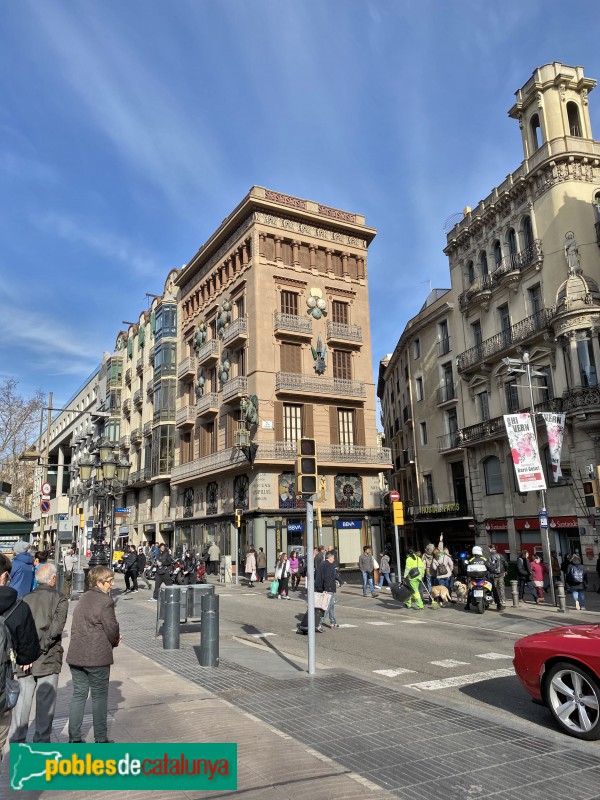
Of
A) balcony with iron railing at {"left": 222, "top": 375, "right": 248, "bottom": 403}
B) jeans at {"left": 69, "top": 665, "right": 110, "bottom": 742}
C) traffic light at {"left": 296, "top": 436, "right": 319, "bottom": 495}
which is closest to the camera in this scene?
jeans at {"left": 69, "top": 665, "right": 110, "bottom": 742}

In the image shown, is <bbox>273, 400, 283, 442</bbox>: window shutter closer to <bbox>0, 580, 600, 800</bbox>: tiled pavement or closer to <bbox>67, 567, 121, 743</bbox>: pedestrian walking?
<bbox>0, 580, 600, 800</bbox>: tiled pavement

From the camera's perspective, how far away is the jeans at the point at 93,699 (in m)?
5.41

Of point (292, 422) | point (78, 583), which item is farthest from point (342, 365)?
point (78, 583)

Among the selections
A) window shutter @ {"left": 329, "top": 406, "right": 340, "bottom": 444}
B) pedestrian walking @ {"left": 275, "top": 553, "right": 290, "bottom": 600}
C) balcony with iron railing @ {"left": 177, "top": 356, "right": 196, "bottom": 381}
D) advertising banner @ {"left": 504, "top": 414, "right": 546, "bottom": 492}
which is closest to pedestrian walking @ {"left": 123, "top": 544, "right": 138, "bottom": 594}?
pedestrian walking @ {"left": 275, "top": 553, "right": 290, "bottom": 600}

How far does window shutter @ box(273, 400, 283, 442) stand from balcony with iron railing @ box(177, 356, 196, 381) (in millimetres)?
10291

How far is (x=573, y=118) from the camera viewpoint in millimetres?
31141

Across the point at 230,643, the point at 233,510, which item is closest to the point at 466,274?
the point at 233,510

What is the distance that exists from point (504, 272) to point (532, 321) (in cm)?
330

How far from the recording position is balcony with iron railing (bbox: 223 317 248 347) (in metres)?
35.5

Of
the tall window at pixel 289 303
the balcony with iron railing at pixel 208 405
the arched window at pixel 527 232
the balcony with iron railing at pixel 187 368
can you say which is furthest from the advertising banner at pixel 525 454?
the balcony with iron railing at pixel 187 368

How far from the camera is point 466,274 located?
36125 mm

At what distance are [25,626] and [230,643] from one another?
8032 mm

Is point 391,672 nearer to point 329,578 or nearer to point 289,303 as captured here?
point 329,578

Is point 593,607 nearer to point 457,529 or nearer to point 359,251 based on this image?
point 457,529
